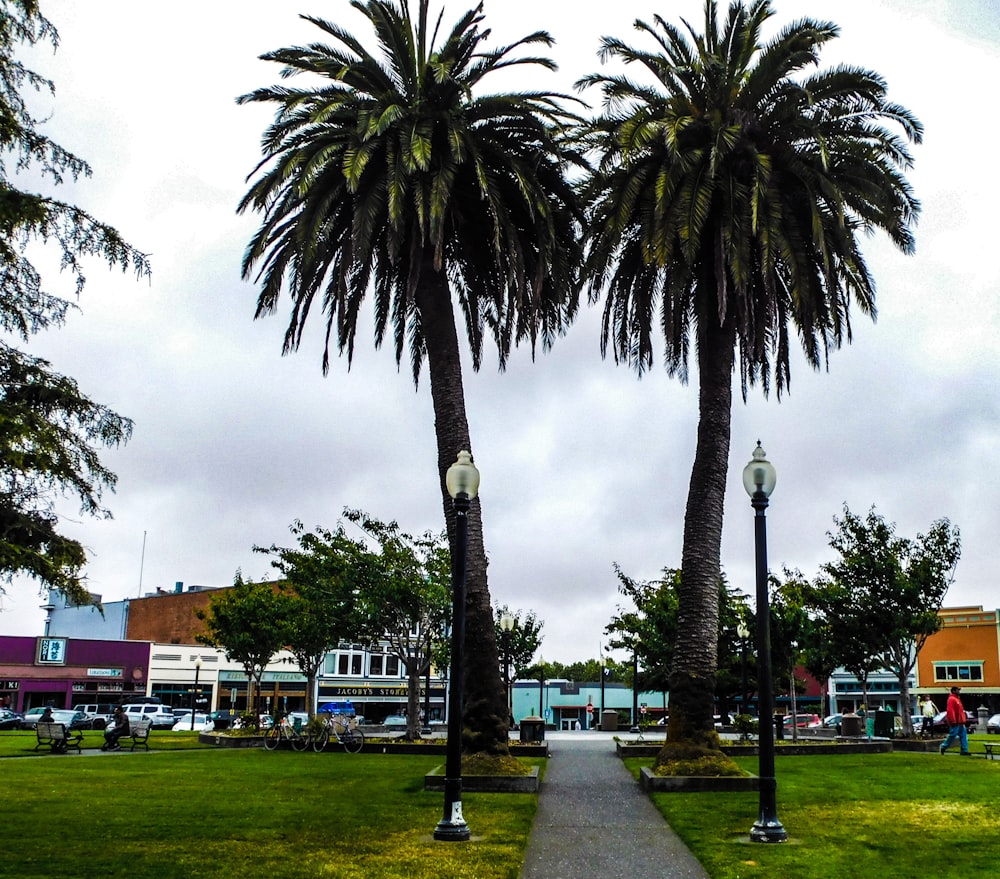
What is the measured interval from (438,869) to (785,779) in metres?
11.5

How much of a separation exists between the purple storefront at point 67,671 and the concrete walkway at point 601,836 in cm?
7141

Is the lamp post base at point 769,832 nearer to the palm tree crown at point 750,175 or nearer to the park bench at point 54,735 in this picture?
the palm tree crown at point 750,175

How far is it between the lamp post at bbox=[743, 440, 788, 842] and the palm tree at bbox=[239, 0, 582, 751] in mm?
7359

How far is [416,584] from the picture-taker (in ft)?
112

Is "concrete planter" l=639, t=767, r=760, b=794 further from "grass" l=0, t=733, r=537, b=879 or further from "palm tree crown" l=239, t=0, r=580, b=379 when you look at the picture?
"palm tree crown" l=239, t=0, r=580, b=379

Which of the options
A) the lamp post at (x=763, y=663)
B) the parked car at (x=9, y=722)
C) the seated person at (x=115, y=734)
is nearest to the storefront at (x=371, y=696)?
the parked car at (x=9, y=722)

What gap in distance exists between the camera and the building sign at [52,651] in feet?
264

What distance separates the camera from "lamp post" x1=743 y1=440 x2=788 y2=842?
12273mm

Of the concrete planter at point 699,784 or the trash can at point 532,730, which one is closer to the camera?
the concrete planter at point 699,784

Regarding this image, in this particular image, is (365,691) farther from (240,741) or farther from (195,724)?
(240,741)

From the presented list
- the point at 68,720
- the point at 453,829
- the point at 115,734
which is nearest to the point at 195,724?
the point at 68,720

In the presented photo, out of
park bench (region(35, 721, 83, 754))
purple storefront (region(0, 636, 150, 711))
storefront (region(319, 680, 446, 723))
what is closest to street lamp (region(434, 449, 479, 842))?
park bench (region(35, 721, 83, 754))

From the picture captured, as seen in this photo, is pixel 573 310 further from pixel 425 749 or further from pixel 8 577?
pixel 8 577

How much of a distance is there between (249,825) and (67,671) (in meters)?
77.2
